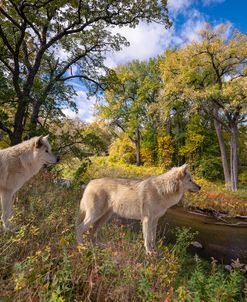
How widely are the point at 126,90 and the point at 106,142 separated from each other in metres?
24.9

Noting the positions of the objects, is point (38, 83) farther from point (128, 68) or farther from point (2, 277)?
point (128, 68)

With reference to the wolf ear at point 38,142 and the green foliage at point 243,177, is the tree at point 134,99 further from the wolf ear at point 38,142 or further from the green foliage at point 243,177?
the wolf ear at point 38,142

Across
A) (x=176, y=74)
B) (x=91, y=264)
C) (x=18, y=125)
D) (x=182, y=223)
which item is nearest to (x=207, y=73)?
(x=176, y=74)

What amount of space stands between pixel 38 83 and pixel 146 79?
32617 mm

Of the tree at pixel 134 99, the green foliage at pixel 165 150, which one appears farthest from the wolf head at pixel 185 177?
the tree at pixel 134 99

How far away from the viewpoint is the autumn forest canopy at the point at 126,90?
514 inches

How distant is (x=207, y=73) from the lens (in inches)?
1099

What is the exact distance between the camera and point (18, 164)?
6395 millimetres

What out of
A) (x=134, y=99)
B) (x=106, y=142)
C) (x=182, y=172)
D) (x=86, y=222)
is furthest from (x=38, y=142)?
(x=134, y=99)

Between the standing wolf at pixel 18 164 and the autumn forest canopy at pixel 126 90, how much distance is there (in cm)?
583

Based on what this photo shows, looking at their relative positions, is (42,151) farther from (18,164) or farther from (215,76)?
(215,76)

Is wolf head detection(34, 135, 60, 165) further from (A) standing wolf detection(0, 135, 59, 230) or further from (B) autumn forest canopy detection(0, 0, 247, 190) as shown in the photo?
(B) autumn forest canopy detection(0, 0, 247, 190)

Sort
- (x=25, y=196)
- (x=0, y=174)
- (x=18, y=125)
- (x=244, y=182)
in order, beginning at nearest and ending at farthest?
(x=0, y=174), (x=25, y=196), (x=18, y=125), (x=244, y=182)

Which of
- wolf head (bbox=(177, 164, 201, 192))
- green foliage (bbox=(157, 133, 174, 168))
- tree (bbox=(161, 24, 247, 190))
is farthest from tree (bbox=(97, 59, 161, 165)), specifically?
wolf head (bbox=(177, 164, 201, 192))
